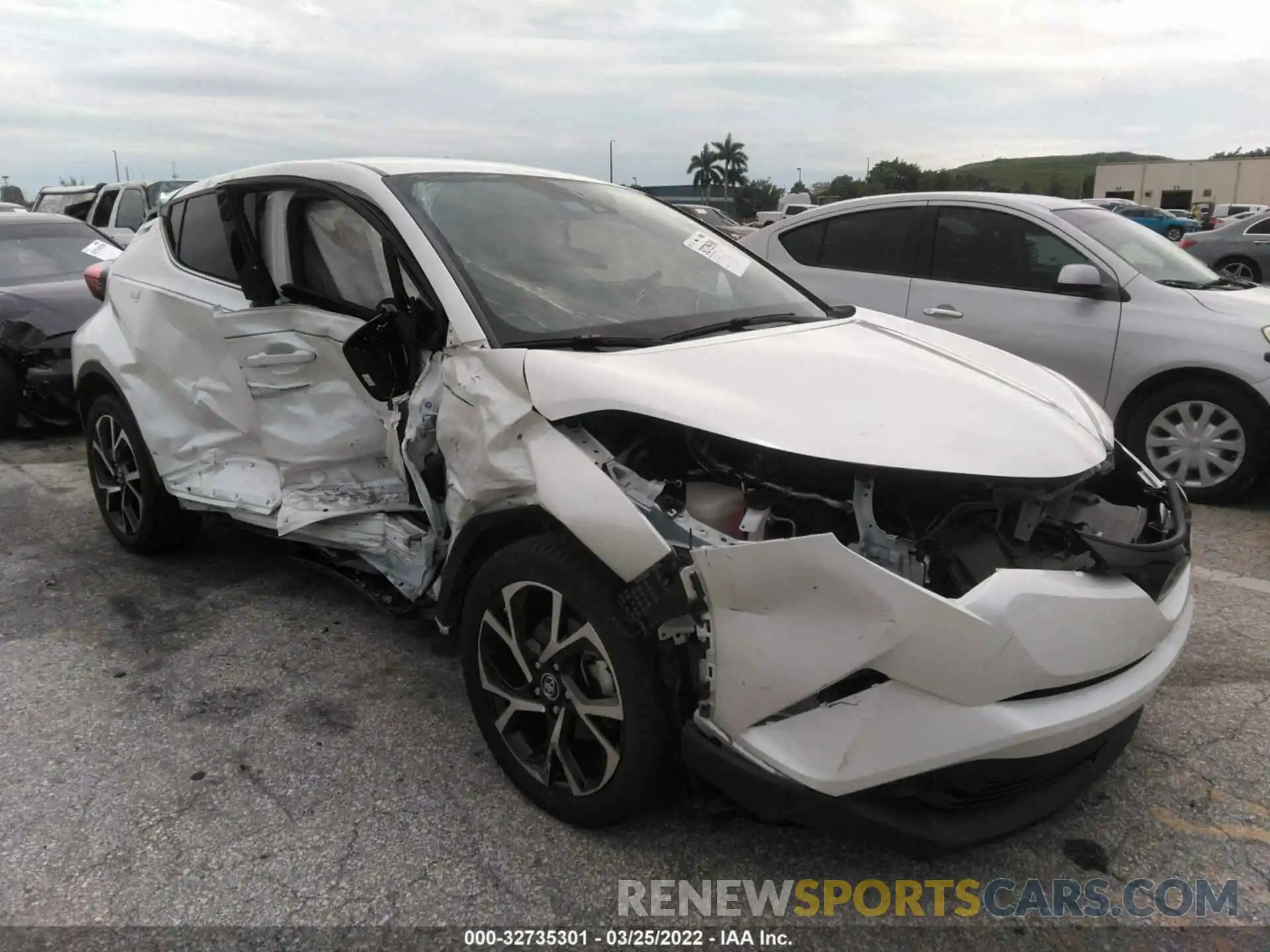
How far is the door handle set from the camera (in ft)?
11.2

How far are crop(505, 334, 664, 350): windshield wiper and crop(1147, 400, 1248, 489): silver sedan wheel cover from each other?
3717 millimetres

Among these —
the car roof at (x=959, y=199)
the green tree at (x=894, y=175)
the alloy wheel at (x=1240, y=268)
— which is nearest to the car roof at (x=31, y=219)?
the car roof at (x=959, y=199)

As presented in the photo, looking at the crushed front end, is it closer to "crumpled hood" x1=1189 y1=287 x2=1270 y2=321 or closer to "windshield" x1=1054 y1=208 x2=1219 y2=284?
"crumpled hood" x1=1189 y1=287 x2=1270 y2=321

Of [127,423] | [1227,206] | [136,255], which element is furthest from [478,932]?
[1227,206]

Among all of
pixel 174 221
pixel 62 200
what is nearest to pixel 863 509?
pixel 174 221

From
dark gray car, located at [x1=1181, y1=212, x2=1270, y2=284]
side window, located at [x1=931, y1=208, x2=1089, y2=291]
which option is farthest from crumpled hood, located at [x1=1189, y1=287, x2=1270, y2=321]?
dark gray car, located at [x1=1181, y1=212, x2=1270, y2=284]

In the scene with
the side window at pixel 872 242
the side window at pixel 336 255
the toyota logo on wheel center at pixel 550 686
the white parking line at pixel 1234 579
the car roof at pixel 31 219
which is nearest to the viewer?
the toyota logo on wheel center at pixel 550 686

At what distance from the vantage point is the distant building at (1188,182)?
A: 6675 cm

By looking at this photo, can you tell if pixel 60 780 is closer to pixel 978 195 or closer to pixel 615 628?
pixel 615 628

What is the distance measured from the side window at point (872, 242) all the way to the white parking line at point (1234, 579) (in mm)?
2610

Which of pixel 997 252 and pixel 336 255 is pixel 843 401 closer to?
pixel 336 255

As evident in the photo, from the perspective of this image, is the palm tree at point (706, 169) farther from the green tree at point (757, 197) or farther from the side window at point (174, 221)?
the side window at point (174, 221)

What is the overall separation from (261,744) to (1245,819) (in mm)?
2899

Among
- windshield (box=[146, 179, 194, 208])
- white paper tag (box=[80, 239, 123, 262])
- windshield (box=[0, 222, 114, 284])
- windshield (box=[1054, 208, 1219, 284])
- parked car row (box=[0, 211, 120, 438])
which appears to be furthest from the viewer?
windshield (box=[146, 179, 194, 208])
